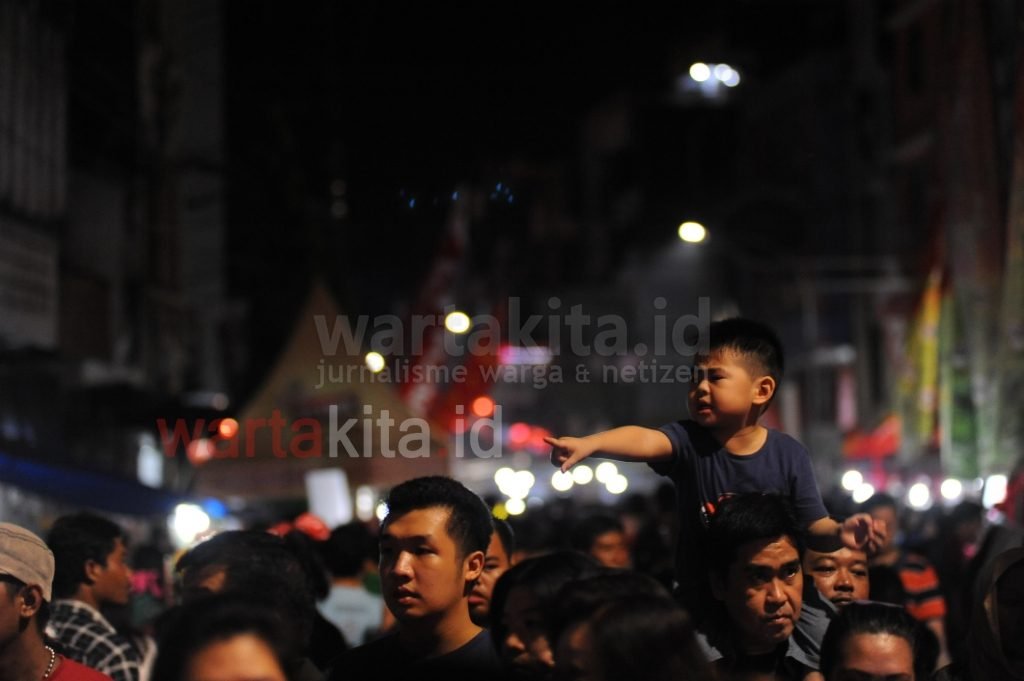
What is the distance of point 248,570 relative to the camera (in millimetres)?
6129

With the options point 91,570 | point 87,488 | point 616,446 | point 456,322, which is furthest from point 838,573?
point 87,488

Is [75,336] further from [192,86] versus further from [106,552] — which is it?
[106,552]

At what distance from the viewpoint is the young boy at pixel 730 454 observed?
5.73 metres

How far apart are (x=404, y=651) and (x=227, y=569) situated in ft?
3.61

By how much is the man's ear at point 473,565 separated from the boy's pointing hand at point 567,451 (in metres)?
0.40

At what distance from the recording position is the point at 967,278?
20.7m

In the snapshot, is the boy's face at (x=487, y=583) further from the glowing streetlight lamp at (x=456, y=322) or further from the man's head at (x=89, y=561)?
the glowing streetlight lamp at (x=456, y=322)

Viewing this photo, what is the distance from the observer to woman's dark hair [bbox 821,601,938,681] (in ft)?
17.7

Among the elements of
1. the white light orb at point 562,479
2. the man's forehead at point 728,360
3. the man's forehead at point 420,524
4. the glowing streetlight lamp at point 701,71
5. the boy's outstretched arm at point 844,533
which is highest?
the glowing streetlight lamp at point 701,71

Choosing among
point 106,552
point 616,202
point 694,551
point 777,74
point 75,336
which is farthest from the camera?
point 616,202

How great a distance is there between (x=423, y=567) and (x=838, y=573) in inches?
70.2

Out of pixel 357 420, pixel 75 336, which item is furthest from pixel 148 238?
pixel 357 420

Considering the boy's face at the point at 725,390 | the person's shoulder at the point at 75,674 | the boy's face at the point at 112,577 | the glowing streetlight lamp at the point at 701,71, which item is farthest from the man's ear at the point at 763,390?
the glowing streetlight lamp at the point at 701,71

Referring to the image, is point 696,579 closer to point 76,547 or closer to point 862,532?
point 862,532
